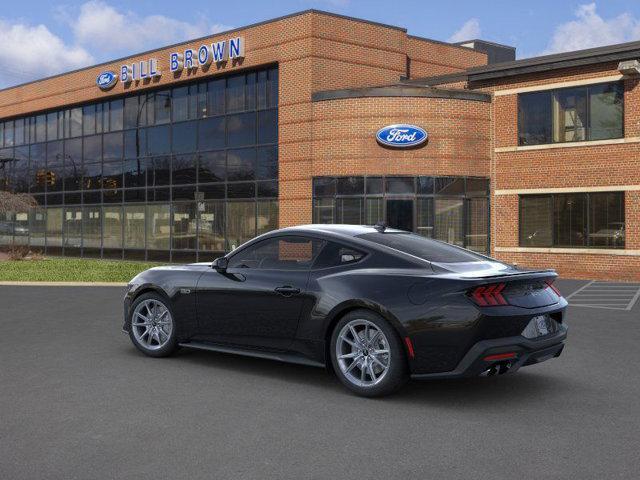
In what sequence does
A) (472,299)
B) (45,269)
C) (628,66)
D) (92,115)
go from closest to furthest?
(472,299) < (628,66) < (45,269) < (92,115)

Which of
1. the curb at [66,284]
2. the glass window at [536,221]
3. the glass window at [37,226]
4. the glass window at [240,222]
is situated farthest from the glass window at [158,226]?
the glass window at [536,221]

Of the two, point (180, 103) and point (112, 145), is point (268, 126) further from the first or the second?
point (112, 145)

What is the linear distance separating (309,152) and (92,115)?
46.9 ft

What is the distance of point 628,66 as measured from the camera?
809 inches

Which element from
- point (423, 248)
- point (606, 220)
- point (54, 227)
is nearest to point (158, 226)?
point (54, 227)

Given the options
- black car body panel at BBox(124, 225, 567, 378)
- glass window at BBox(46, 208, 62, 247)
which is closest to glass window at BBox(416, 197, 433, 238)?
black car body panel at BBox(124, 225, 567, 378)

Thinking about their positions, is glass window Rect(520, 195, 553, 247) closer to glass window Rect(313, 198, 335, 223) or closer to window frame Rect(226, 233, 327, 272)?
glass window Rect(313, 198, 335, 223)

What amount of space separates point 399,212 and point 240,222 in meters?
6.96

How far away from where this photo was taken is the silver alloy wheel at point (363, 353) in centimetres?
619

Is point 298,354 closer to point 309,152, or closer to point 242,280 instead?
point 242,280

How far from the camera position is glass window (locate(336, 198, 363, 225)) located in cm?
2433

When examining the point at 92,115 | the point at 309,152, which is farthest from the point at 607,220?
the point at 92,115

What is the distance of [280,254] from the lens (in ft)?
24.0

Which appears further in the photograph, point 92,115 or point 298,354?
point 92,115
